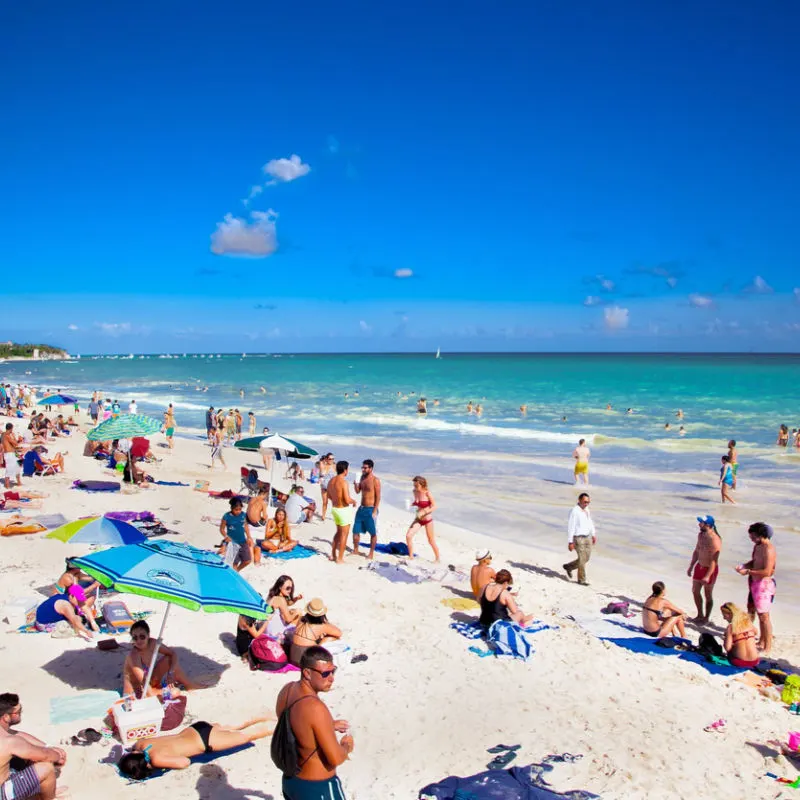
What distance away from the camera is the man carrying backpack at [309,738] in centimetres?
357

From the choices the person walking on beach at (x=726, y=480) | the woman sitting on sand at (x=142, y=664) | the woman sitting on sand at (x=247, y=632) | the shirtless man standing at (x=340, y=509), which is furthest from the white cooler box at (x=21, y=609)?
the person walking on beach at (x=726, y=480)

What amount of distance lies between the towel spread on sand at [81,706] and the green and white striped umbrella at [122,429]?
316 inches

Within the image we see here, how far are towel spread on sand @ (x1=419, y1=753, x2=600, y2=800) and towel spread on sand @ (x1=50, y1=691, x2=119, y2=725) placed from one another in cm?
302

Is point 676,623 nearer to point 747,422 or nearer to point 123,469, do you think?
point 123,469

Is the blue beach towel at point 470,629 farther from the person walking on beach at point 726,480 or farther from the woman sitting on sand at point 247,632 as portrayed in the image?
the person walking on beach at point 726,480

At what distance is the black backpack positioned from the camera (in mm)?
3590

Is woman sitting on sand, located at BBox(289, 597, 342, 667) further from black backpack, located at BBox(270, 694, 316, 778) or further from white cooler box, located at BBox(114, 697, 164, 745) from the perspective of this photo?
black backpack, located at BBox(270, 694, 316, 778)

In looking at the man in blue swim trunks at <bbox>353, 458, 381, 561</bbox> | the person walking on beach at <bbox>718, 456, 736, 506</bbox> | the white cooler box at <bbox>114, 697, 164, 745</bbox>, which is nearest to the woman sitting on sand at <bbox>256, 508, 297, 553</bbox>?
the man in blue swim trunks at <bbox>353, 458, 381, 561</bbox>

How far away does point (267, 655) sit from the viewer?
693 cm

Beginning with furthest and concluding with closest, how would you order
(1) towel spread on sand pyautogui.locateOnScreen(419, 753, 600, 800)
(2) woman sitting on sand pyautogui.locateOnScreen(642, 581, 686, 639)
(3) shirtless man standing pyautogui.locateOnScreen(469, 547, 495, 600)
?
1. (3) shirtless man standing pyautogui.locateOnScreen(469, 547, 495, 600)
2. (2) woman sitting on sand pyautogui.locateOnScreen(642, 581, 686, 639)
3. (1) towel spread on sand pyautogui.locateOnScreen(419, 753, 600, 800)

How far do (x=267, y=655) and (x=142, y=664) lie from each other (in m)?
1.34

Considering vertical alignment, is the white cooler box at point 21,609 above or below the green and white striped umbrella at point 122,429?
below

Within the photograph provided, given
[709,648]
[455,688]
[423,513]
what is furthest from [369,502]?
[709,648]

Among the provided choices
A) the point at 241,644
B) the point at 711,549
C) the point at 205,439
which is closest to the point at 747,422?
the point at 205,439
